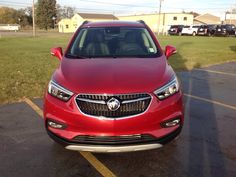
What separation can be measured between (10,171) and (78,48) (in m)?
2.21

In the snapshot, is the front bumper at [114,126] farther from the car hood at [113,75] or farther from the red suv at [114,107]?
the car hood at [113,75]

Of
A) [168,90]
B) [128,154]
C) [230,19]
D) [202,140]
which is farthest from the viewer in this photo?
[230,19]

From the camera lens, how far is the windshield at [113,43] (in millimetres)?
4762

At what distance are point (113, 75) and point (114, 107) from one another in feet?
1.77

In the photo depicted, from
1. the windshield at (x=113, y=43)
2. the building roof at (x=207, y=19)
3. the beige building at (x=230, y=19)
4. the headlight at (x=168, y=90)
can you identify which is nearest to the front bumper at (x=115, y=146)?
the headlight at (x=168, y=90)

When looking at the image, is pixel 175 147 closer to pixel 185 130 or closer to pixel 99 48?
pixel 185 130

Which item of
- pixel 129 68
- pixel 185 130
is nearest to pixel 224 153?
pixel 185 130

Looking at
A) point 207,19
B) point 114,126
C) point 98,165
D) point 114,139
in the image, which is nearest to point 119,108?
point 114,126

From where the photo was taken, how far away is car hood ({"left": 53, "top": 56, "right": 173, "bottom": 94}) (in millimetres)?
3484

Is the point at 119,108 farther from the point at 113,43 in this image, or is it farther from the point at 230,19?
the point at 230,19

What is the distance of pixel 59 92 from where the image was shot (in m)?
3.68

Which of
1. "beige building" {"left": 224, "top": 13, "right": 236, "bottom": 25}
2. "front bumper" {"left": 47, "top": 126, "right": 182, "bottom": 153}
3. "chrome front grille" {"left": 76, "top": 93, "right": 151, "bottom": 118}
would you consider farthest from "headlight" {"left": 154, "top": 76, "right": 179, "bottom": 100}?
"beige building" {"left": 224, "top": 13, "right": 236, "bottom": 25}

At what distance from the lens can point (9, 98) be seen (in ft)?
22.7

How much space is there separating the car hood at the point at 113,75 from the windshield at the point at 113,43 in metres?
0.34
